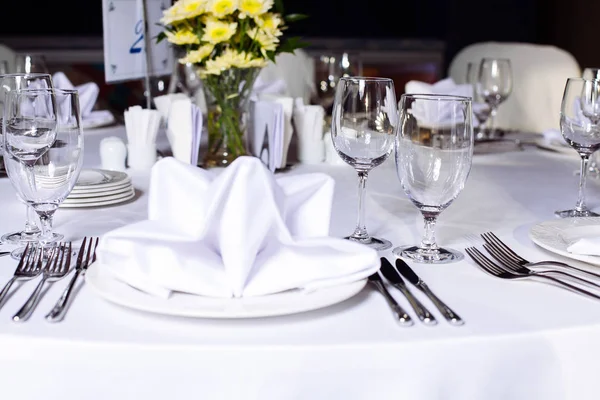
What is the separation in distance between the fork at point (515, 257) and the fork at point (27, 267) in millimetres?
591

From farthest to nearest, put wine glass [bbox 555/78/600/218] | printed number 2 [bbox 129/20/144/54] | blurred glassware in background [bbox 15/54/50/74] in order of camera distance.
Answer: blurred glassware in background [bbox 15/54/50/74], printed number 2 [bbox 129/20/144/54], wine glass [bbox 555/78/600/218]

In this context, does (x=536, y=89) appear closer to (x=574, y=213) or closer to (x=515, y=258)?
(x=574, y=213)

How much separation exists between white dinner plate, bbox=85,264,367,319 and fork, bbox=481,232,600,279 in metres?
0.27

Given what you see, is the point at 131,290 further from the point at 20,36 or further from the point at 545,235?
the point at 20,36

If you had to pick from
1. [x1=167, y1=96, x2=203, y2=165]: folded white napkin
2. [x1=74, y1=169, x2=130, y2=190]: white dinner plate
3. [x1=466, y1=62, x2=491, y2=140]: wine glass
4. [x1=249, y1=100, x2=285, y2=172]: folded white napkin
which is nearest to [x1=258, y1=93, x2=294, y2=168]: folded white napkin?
[x1=249, y1=100, x2=285, y2=172]: folded white napkin

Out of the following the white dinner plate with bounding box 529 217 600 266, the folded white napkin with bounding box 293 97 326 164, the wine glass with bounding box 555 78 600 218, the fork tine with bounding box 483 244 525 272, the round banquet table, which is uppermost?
the wine glass with bounding box 555 78 600 218

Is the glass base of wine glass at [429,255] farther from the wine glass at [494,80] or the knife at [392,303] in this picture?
the wine glass at [494,80]

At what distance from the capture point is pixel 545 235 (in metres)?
1.11

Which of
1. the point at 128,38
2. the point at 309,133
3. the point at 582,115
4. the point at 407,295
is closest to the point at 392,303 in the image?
the point at 407,295

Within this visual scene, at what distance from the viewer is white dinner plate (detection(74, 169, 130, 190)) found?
1369mm

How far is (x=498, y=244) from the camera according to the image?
1.12m

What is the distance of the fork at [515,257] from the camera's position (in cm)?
99

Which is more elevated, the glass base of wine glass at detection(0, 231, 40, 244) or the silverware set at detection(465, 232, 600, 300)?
the glass base of wine glass at detection(0, 231, 40, 244)

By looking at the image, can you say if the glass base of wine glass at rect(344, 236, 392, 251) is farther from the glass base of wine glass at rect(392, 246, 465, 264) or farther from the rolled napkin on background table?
the rolled napkin on background table
